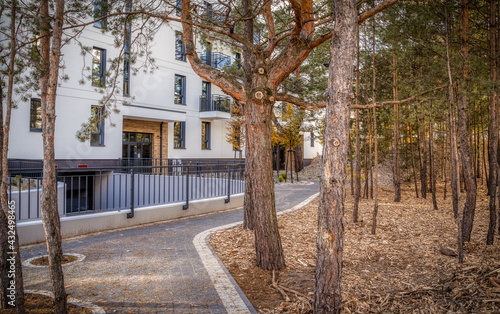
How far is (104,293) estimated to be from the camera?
452 centimetres

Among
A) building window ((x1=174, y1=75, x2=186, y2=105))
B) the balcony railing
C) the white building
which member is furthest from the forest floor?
the balcony railing

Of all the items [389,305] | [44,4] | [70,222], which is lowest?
[389,305]

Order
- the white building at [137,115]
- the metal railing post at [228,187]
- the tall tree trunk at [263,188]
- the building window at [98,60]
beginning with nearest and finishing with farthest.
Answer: the tall tree trunk at [263,188], the metal railing post at [228,187], the white building at [137,115], the building window at [98,60]

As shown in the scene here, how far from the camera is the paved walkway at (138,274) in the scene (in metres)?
4.26

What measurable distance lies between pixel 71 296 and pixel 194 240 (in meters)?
3.51

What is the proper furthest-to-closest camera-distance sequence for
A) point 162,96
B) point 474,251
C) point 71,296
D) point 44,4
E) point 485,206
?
point 162,96 → point 485,206 → point 474,251 → point 44,4 → point 71,296

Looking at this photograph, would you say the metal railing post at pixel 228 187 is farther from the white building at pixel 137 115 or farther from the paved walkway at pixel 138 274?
the white building at pixel 137 115

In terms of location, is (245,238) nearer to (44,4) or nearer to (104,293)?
(104,293)

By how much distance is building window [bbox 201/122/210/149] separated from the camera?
27.3m

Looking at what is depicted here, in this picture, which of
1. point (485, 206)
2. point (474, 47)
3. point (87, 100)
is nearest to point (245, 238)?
point (474, 47)

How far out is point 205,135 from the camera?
90.5ft

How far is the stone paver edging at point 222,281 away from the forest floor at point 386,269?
7.3 inches

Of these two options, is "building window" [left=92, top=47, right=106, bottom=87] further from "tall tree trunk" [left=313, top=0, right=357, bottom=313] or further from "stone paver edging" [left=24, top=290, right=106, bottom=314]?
"tall tree trunk" [left=313, top=0, right=357, bottom=313]

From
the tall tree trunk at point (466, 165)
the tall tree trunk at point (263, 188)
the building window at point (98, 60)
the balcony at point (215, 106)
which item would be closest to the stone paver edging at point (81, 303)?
the tall tree trunk at point (263, 188)
